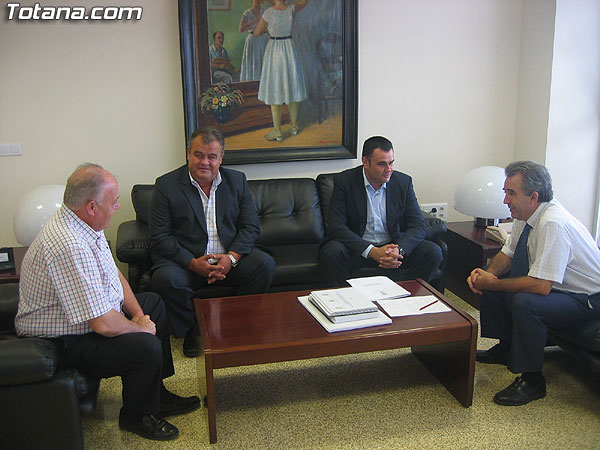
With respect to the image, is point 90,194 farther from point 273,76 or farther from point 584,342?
point 584,342

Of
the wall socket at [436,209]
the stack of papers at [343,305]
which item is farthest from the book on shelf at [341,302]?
the wall socket at [436,209]

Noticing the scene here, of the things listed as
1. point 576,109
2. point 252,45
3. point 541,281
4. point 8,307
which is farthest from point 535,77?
point 8,307

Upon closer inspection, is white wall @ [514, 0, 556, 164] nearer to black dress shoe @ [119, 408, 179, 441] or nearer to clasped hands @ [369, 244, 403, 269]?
clasped hands @ [369, 244, 403, 269]

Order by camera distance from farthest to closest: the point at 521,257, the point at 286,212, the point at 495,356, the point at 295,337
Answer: the point at 286,212 → the point at 495,356 → the point at 521,257 → the point at 295,337

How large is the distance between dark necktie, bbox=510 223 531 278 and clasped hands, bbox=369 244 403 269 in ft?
2.35

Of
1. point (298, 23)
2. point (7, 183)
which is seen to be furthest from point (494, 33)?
point (7, 183)

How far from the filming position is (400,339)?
238 cm

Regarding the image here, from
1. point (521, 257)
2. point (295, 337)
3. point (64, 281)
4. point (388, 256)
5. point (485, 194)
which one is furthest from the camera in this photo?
point (485, 194)

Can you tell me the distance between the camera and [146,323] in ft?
7.77

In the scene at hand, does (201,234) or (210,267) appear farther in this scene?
(201,234)

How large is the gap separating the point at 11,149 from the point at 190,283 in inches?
58.7

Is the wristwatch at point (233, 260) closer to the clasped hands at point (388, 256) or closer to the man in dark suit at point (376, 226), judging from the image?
the man in dark suit at point (376, 226)


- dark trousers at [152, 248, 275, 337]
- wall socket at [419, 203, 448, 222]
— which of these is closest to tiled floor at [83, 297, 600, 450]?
dark trousers at [152, 248, 275, 337]

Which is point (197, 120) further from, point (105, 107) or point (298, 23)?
point (298, 23)
